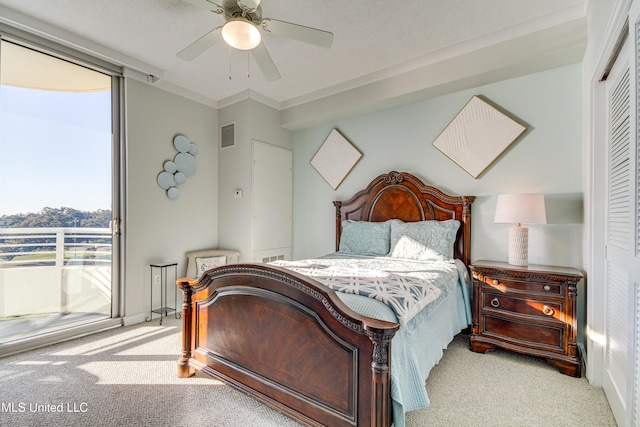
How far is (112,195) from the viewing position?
329cm

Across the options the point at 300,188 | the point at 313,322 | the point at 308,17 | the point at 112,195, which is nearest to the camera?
the point at 313,322

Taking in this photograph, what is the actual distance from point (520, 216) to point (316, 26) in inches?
91.3

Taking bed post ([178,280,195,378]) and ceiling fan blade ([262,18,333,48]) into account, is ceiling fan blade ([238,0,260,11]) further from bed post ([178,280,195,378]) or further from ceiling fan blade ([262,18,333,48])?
bed post ([178,280,195,378])

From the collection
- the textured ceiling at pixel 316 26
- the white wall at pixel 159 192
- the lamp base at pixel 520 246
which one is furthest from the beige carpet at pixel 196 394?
the textured ceiling at pixel 316 26

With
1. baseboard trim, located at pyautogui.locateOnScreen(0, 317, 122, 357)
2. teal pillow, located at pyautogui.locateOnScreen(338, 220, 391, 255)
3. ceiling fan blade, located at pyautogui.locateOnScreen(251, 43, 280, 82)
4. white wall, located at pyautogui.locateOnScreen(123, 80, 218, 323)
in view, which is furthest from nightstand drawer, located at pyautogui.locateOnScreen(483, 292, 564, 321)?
baseboard trim, located at pyautogui.locateOnScreen(0, 317, 122, 357)

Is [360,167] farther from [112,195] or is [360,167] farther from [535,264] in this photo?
[112,195]

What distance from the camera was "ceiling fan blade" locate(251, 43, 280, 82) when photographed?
7.63 ft

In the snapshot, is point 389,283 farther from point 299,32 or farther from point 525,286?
point 299,32

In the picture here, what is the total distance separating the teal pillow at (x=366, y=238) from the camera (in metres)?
3.43

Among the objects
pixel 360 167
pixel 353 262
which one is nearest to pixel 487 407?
pixel 353 262

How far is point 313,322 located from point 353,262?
1.35 m

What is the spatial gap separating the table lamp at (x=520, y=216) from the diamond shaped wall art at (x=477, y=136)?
0.64 metres

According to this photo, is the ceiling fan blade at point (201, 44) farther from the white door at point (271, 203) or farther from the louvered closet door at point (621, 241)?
the louvered closet door at point (621, 241)

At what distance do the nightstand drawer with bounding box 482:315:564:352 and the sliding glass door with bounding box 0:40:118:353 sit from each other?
3.68 m
